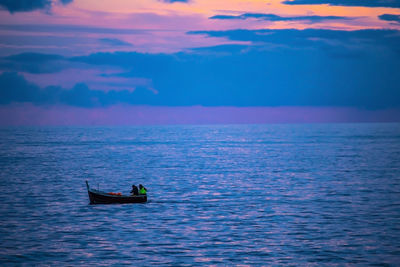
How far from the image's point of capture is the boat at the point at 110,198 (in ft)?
150

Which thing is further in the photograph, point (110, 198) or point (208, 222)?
point (110, 198)

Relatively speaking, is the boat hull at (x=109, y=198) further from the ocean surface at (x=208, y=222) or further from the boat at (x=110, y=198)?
the ocean surface at (x=208, y=222)

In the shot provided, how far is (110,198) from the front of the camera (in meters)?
45.8

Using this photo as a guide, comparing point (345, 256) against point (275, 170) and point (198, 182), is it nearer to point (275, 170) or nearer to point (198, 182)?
point (198, 182)

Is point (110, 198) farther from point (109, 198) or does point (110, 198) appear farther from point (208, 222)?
point (208, 222)

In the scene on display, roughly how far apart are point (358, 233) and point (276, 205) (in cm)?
1261

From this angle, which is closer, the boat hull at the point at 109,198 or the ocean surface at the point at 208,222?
the ocean surface at the point at 208,222

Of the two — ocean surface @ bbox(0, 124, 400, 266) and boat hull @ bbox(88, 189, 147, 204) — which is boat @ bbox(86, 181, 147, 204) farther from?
ocean surface @ bbox(0, 124, 400, 266)

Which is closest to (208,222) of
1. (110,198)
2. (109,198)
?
(110,198)

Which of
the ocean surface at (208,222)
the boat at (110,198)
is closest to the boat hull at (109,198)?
the boat at (110,198)

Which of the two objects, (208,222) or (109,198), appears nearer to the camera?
(208,222)

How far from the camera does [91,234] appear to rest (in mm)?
34938

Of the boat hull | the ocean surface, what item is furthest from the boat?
the ocean surface

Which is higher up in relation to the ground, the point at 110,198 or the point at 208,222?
the point at 110,198
